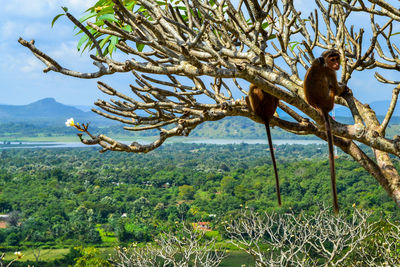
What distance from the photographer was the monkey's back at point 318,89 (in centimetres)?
220

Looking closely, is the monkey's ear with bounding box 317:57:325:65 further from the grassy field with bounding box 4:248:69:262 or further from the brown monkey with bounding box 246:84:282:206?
the grassy field with bounding box 4:248:69:262

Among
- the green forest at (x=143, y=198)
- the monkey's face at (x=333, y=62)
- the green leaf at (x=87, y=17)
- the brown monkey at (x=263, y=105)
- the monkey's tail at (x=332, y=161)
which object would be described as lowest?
the green forest at (x=143, y=198)

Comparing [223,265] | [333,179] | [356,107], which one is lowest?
[223,265]

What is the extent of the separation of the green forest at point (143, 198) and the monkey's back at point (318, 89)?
3668 cm

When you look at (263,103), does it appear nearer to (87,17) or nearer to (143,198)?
(87,17)

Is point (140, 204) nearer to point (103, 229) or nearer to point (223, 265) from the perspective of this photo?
point (103, 229)

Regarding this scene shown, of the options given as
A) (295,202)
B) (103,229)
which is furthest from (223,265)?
(103,229)

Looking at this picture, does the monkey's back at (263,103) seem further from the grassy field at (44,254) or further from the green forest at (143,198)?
the grassy field at (44,254)

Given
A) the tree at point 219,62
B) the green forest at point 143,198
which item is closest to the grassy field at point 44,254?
the green forest at point 143,198

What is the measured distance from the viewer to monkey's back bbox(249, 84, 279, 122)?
2496 millimetres

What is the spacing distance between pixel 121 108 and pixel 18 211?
5956 centimetres

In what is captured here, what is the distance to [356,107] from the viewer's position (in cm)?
242

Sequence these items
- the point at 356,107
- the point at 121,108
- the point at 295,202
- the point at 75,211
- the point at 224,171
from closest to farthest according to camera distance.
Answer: the point at 356,107 → the point at 121,108 → the point at 295,202 → the point at 75,211 → the point at 224,171

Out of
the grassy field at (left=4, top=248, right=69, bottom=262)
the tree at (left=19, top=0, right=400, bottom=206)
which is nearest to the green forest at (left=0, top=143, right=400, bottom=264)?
the grassy field at (left=4, top=248, right=69, bottom=262)
